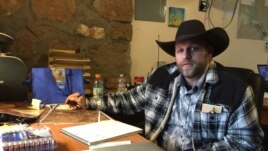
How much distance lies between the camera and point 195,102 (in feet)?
4.53

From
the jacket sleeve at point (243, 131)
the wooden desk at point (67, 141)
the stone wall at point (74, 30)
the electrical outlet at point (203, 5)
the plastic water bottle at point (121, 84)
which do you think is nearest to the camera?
the wooden desk at point (67, 141)

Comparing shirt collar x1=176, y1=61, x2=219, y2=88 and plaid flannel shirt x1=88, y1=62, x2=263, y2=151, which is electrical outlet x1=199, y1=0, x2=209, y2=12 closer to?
plaid flannel shirt x1=88, y1=62, x2=263, y2=151

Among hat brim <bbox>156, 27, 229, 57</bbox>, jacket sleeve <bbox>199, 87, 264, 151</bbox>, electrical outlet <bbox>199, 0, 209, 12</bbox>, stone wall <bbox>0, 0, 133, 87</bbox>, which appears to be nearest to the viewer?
jacket sleeve <bbox>199, 87, 264, 151</bbox>

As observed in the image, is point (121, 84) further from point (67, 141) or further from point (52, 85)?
point (67, 141)

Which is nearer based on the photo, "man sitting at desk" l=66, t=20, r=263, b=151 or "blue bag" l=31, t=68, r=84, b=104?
"man sitting at desk" l=66, t=20, r=263, b=151

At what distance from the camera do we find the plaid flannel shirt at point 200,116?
48.4 inches

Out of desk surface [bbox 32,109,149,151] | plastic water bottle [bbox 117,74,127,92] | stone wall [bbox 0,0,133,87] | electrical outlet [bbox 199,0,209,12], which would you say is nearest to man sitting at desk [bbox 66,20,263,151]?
desk surface [bbox 32,109,149,151]

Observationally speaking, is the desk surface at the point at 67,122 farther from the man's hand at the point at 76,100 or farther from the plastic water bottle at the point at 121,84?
the plastic water bottle at the point at 121,84

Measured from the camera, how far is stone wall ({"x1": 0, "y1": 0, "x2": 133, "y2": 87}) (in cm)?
202

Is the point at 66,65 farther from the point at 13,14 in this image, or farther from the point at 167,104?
the point at 167,104

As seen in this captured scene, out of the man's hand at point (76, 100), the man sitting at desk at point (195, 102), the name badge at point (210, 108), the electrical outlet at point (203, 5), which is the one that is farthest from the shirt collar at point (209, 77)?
the electrical outlet at point (203, 5)

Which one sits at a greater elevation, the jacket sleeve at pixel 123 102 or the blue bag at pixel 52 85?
the blue bag at pixel 52 85

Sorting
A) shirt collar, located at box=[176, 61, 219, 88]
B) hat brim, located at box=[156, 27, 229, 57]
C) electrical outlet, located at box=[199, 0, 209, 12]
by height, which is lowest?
shirt collar, located at box=[176, 61, 219, 88]

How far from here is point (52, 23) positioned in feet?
6.96
